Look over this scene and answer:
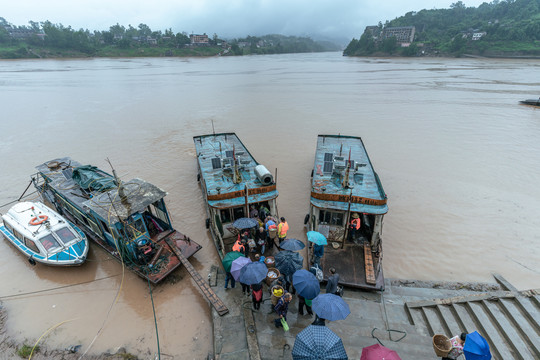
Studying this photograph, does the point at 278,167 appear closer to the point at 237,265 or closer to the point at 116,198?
the point at 116,198

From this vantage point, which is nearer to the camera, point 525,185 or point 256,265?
point 256,265

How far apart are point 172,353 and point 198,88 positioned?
151 ft

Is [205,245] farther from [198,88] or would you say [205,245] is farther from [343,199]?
[198,88]

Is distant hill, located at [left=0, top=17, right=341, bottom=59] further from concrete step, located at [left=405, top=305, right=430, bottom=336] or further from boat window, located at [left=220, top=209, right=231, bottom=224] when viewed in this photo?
concrete step, located at [left=405, top=305, right=430, bottom=336]

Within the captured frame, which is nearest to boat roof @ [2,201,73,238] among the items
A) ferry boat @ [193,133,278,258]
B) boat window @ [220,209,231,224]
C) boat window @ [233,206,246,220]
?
ferry boat @ [193,133,278,258]

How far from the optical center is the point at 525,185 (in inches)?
612

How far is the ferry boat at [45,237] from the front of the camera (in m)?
10.3

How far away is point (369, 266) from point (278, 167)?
1079 centimetres

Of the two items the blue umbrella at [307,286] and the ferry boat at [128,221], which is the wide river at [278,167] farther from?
the blue umbrella at [307,286]

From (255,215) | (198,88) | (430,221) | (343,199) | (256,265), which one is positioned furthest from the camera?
(198,88)

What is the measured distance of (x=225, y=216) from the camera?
423 inches

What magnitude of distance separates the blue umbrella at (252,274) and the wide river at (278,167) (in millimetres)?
2590

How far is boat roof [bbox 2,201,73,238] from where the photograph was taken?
10.6 m

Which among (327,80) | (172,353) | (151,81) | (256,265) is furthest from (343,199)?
(151,81)
